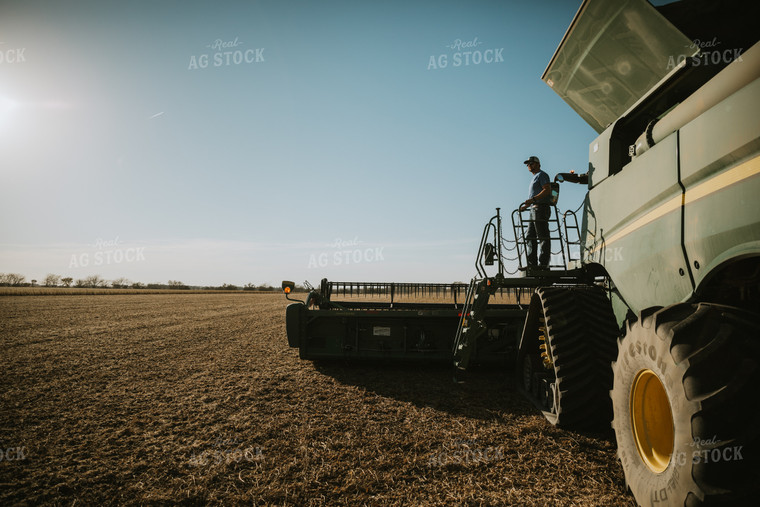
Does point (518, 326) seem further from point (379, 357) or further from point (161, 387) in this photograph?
point (161, 387)

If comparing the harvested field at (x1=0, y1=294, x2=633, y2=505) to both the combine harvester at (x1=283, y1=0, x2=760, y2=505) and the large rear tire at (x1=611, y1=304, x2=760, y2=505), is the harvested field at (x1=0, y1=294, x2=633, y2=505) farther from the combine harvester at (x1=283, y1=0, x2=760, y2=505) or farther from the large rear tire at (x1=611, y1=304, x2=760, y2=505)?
the large rear tire at (x1=611, y1=304, x2=760, y2=505)

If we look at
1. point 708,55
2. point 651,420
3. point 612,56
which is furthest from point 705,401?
point 612,56

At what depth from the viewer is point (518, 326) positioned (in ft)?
21.6

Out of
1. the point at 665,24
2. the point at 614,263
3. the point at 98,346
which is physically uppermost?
the point at 665,24

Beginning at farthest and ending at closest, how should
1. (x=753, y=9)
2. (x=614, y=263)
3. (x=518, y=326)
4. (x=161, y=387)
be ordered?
(x=518, y=326)
(x=161, y=387)
(x=614, y=263)
(x=753, y=9)

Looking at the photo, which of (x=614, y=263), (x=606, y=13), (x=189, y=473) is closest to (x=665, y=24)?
(x=606, y=13)

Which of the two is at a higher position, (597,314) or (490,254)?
(490,254)

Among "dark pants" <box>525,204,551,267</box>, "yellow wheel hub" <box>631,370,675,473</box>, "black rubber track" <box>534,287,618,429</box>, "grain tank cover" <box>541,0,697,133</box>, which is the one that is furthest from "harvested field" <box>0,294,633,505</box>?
"grain tank cover" <box>541,0,697,133</box>

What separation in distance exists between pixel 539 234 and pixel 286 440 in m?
4.11

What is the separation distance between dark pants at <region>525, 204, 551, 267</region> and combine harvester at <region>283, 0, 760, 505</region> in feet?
0.50

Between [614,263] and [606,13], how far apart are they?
2.54 m

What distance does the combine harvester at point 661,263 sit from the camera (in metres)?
1.87

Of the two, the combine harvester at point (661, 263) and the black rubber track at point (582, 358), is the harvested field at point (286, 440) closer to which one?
the black rubber track at point (582, 358)

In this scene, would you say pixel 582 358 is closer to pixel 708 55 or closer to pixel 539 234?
pixel 539 234
